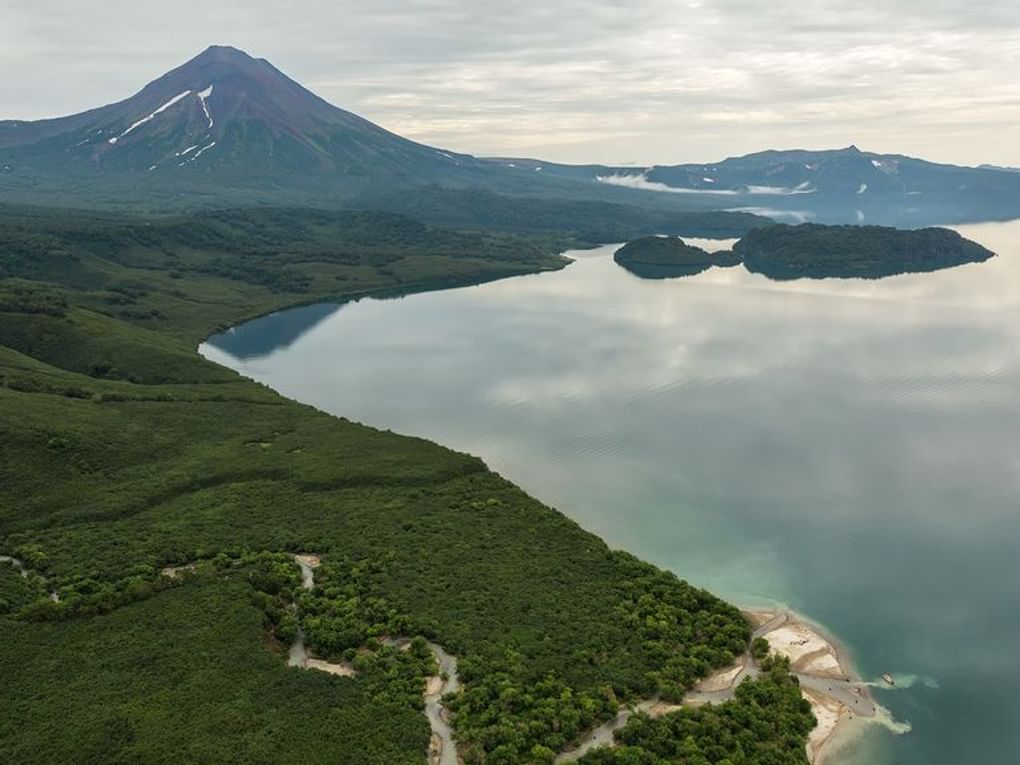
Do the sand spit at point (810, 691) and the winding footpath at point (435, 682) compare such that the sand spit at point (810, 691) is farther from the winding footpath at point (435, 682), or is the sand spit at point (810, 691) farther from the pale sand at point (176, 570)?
the pale sand at point (176, 570)

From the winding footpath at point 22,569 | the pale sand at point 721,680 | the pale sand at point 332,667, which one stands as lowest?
the pale sand at point 721,680

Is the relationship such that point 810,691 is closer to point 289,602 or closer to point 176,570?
point 289,602

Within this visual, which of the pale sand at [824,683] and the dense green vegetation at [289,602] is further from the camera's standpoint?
the pale sand at [824,683]

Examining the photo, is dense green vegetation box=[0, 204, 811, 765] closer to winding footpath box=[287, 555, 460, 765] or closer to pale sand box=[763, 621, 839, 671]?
winding footpath box=[287, 555, 460, 765]

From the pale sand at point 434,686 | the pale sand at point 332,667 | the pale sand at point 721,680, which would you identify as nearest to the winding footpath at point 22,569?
the pale sand at point 332,667

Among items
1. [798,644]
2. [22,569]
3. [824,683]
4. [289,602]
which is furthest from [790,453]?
[22,569]

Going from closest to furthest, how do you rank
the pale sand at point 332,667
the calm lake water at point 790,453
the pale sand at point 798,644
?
the pale sand at point 332,667, the pale sand at point 798,644, the calm lake water at point 790,453

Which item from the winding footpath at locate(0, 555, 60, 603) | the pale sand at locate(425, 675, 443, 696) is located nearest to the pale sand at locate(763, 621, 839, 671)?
the pale sand at locate(425, 675, 443, 696)
